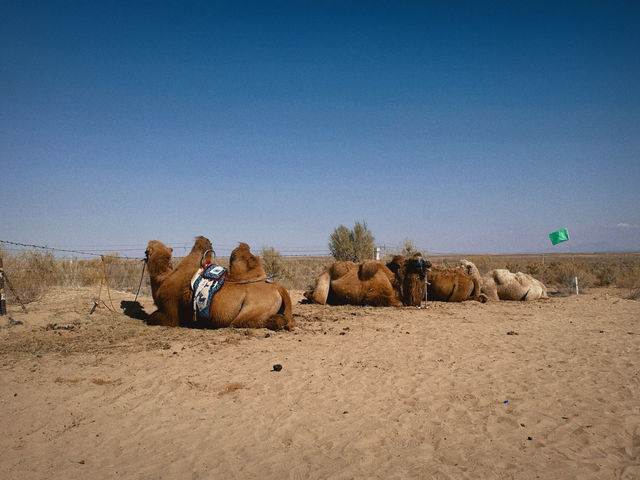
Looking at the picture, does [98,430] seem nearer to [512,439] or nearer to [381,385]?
[381,385]

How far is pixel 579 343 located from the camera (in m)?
7.53

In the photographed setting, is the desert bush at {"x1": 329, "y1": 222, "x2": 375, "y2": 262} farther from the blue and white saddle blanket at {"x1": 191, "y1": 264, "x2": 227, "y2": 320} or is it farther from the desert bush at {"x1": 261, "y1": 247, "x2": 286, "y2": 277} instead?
the blue and white saddle blanket at {"x1": 191, "y1": 264, "x2": 227, "y2": 320}

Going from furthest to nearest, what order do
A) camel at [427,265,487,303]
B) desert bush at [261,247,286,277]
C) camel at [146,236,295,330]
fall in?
desert bush at [261,247,286,277] → camel at [427,265,487,303] → camel at [146,236,295,330]

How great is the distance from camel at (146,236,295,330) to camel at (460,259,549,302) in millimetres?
8247

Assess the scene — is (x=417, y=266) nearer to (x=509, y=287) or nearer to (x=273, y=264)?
(x=509, y=287)

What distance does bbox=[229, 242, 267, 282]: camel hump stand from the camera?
8.14 metres

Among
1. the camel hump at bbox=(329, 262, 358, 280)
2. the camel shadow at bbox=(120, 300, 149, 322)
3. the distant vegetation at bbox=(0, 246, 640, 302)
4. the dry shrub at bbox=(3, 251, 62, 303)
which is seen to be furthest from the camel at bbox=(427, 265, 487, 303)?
the dry shrub at bbox=(3, 251, 62, 303)

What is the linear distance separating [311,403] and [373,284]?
23.6ft

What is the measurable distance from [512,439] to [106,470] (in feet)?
11.5

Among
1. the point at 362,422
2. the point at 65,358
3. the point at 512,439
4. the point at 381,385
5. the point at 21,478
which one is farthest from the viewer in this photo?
the point at 65,358

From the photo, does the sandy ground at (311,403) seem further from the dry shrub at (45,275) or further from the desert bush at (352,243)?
the desert bush at (352,243)

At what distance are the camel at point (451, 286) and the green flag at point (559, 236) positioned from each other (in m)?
6.78

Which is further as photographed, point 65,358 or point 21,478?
point 65,358

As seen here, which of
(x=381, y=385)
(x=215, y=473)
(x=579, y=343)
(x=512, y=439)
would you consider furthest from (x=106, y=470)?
(x=579, y=343)
